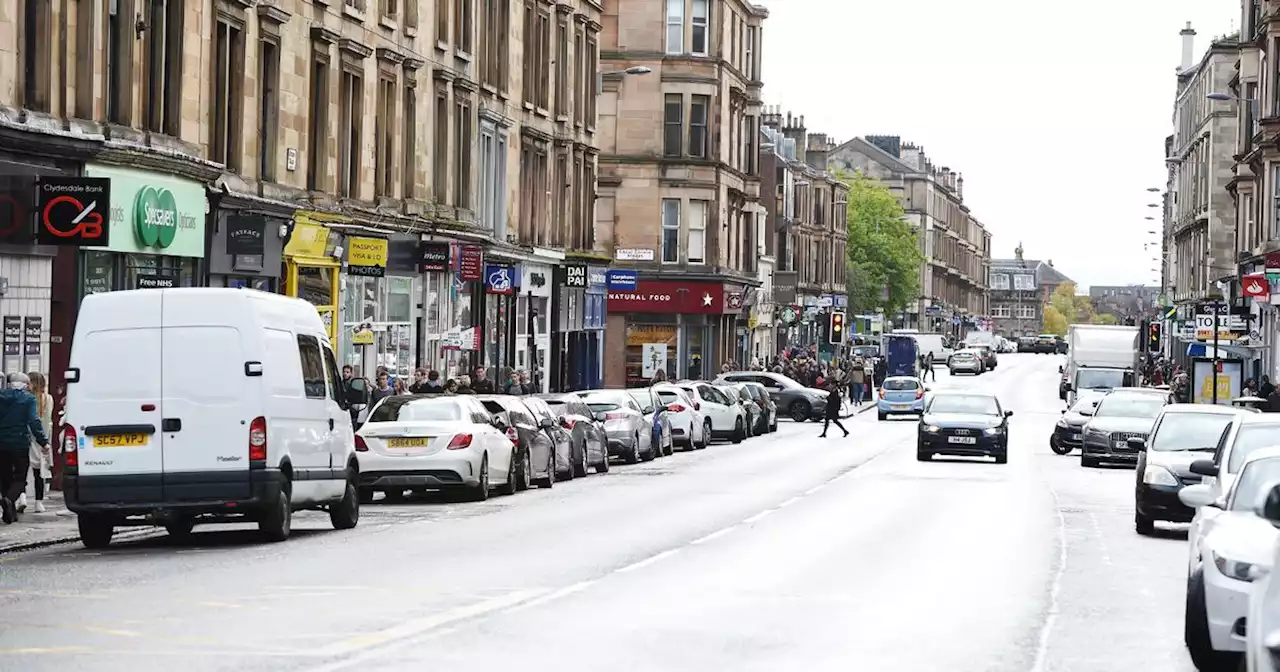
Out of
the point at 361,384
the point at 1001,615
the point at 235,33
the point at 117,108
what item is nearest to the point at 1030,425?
the point at 235,33

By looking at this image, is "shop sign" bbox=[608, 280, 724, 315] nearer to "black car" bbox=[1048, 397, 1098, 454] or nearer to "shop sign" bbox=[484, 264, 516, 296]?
"shop sign" bbox=[484, 264, 516, 296]

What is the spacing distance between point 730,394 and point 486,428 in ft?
88.0

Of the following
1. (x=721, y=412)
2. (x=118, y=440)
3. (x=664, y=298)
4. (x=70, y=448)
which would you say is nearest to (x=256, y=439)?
(x=118, y=440)

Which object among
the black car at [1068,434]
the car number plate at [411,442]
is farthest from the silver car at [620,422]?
the car number plate at [411,442]

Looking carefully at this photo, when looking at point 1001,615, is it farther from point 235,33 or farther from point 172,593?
point 235,33

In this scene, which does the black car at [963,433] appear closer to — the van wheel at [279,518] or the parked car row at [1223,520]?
the parked car row at [1223,520]

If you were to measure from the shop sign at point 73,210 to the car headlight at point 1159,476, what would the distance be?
12774 millimetres

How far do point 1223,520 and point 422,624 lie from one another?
4924 millimetres

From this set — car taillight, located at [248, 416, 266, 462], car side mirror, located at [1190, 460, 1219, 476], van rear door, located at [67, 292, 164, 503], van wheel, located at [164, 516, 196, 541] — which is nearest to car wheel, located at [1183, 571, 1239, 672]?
car side mirror, located at [1190, 460, 1219, 476]

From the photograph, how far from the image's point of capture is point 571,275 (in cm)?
6053

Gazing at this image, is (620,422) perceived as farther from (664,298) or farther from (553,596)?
(664,298)

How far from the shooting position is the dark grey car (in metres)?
69.0

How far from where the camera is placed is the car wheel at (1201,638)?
12.6 meters

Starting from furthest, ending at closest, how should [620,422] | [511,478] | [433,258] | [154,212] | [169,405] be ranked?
1. [433,258]
2. [620,422]
3. [511,478]
4. [154,212]
5. [169,405]
